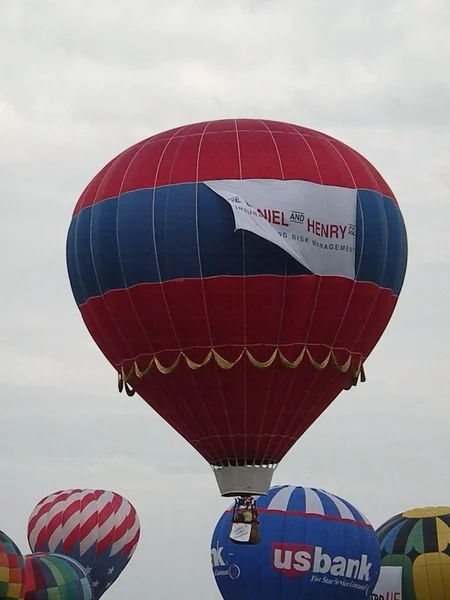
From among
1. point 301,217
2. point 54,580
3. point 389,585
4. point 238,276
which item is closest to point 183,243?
point 238,276

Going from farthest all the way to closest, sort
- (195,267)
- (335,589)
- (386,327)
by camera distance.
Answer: (335,589), (386,327), (195,267)

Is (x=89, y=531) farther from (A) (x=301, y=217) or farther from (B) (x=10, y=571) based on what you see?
(A) (x=301, y=217)

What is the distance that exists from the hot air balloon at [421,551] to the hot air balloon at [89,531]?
26.8 feet

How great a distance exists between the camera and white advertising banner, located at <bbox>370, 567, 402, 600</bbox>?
33938 mm

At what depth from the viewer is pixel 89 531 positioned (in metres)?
40.3

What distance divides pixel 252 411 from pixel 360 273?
265cm

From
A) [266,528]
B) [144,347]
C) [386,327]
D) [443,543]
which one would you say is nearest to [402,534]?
[443,543]

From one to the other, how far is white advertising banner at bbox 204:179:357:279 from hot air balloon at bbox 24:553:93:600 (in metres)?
11.7

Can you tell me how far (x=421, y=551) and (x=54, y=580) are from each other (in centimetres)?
754

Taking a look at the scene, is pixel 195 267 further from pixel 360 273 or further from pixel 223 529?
pixel 223 529

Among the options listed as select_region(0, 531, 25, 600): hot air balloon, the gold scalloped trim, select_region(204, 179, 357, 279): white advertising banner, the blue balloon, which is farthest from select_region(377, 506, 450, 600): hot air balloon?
select_region(204, 179, 357, 279): white advertising banner

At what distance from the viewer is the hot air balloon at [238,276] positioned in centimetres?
2427

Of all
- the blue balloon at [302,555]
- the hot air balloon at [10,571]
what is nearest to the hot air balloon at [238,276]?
the hot air balloon at [10,571]

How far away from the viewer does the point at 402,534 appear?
34688 mm
